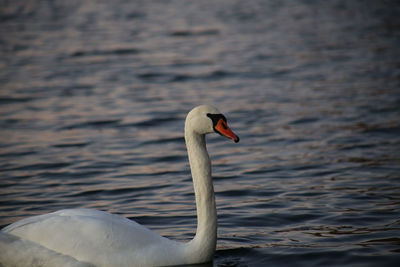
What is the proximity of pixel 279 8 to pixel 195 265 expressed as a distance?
21.7 m

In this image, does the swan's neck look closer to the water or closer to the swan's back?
the swan's back

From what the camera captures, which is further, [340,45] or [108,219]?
[340,45]

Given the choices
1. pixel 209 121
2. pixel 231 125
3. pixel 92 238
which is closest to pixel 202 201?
pixel 209 121

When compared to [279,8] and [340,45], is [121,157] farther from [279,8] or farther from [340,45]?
[279,8]

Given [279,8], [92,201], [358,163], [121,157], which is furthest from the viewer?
[279,8]

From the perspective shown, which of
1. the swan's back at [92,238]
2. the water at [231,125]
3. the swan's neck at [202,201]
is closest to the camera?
the swan's back at [92,238]

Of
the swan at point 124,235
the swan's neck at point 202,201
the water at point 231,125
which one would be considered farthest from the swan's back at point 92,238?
the water at point 231,125

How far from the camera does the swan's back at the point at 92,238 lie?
5.60m

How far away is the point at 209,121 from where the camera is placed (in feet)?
19.6

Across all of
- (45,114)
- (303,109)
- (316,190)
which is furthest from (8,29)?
(316,190)

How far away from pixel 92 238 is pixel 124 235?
0.26 metres

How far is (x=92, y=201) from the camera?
27.9 feet

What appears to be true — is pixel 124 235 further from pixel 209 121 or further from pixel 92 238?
pixel 209 121

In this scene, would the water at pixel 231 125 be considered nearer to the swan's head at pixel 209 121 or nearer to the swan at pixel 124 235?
the swan at pixel 124 235
